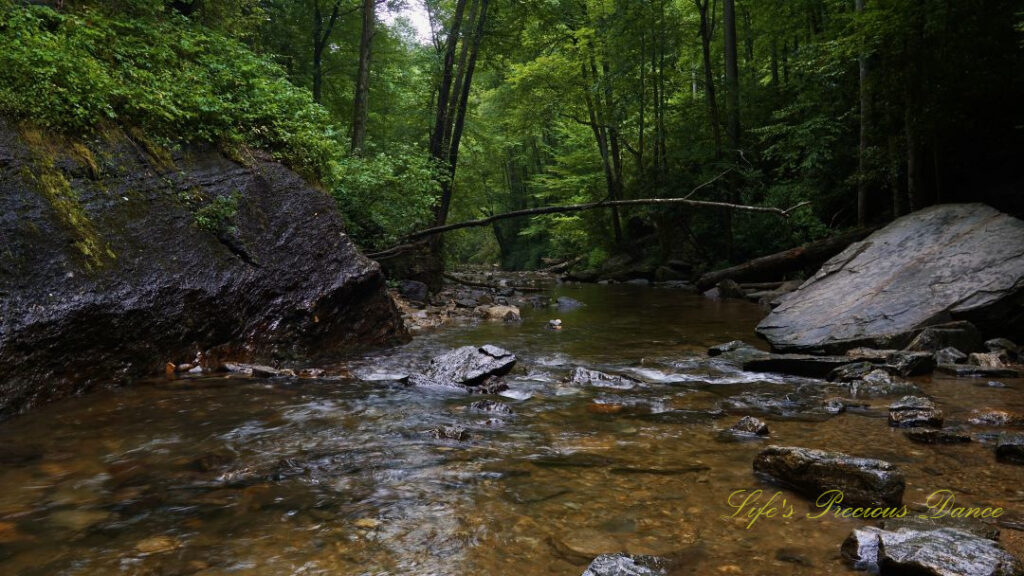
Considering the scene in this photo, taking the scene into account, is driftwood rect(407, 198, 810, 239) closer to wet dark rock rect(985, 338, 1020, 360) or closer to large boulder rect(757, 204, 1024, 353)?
large boulder rect(757, 204, 1024, 353)

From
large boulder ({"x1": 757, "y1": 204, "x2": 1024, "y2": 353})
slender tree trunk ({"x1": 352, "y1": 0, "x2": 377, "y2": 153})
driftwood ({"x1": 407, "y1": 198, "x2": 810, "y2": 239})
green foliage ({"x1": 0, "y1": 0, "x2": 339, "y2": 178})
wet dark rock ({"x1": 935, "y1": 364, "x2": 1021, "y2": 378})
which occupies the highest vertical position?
slender tree trunk ({"x1": 352, "y1": 0, "x2": 377, "y2": 153})

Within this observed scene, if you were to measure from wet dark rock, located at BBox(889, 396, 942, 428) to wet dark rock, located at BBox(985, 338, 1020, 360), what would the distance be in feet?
8.39

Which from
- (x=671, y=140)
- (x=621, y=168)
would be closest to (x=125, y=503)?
(x=671, y=140)

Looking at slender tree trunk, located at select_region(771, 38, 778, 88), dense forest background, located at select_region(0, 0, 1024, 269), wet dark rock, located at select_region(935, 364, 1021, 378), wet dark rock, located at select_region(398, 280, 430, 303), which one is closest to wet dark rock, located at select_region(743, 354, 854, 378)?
wet dark rock, located at select_region(935, 364, 1021, 378)

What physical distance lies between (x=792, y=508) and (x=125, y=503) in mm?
3062

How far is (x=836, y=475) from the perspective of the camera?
2584 mm

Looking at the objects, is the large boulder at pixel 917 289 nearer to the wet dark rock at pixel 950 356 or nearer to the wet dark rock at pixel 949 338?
the wet dark rock at pixel 949 338

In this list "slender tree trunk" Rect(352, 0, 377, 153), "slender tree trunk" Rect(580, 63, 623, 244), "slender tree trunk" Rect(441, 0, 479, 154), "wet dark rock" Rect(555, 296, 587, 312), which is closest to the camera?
"slender tree trunk" Rect(352, 0, 377, 153)

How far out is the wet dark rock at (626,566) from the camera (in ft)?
6.38

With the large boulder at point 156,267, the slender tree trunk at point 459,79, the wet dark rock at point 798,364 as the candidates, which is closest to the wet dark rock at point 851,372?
the wet dark rock at point 798,364

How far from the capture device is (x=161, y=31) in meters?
7.76

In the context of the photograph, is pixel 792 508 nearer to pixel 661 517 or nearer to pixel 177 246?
pixel 661 517

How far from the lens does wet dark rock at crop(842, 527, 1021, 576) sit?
1.79 meters

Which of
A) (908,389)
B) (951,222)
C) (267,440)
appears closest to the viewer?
(267,440)
